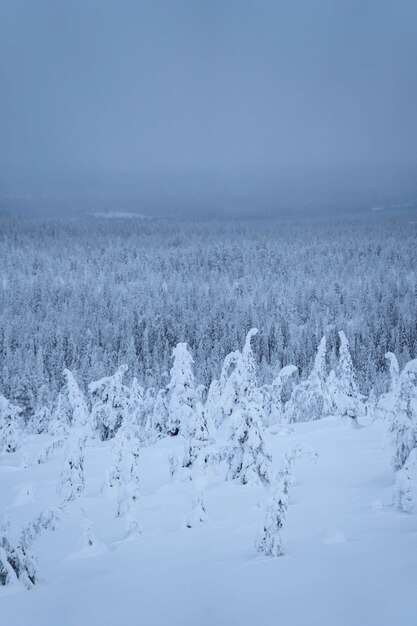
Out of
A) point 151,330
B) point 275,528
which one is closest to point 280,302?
point 151,330

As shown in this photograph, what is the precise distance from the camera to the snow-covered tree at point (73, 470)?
11.8 metres

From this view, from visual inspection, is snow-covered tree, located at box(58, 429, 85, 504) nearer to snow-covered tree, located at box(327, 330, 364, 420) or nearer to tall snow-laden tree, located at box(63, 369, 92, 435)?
tall snow-laden tree, located at box(63, 369, 92, 435)

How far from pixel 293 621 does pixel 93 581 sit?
3386mm

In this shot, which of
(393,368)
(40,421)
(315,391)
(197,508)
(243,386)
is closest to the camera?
(197,508)

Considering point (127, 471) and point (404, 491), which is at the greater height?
point (404, 491)

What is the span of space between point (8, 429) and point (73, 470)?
402 inches

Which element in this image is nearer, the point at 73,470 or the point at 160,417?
the point at 73,470

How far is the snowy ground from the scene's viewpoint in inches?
217

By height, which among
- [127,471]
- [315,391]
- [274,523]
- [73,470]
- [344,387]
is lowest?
[315,391]

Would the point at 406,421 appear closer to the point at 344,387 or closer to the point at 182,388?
the point at 182,388

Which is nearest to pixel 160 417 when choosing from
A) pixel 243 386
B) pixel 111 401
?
pixel 111 401

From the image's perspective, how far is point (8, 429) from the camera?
20.9m

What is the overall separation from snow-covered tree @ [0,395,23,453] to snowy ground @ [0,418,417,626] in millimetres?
8229

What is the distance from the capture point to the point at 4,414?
20656 millimetres
